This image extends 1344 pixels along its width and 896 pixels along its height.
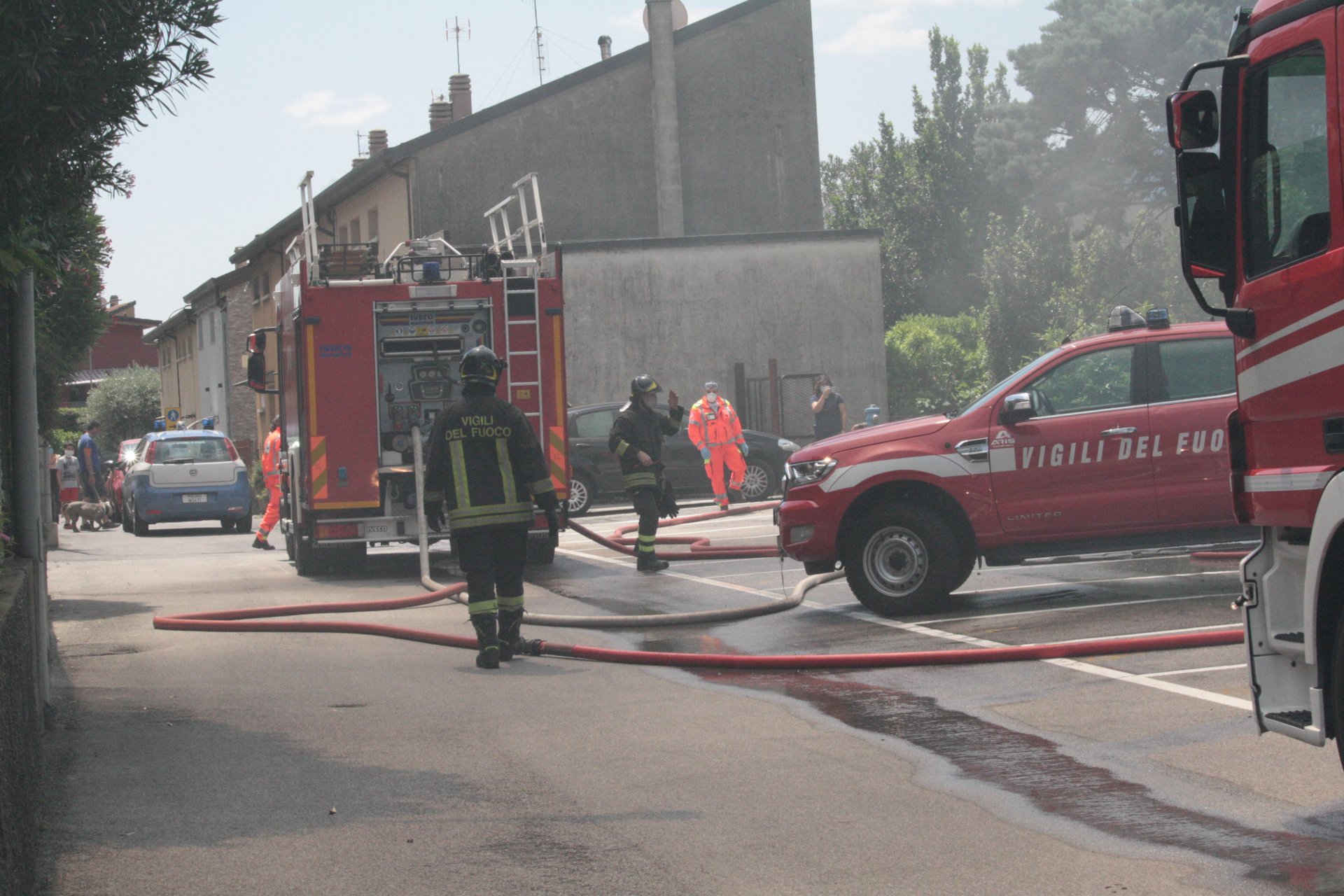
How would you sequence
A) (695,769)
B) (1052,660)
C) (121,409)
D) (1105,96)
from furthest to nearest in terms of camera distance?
(121,409) → (1105,96) → (1052,660) → (695,769)

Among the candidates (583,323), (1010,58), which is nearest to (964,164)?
(1010,58)

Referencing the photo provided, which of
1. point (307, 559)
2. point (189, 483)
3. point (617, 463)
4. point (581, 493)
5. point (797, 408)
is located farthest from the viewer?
point (797, 408)

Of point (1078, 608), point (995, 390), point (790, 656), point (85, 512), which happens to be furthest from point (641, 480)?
point (85, 512)

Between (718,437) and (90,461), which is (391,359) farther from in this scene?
(90,461)

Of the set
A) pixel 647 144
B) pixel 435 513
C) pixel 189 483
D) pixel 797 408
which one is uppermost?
pixel 647 144

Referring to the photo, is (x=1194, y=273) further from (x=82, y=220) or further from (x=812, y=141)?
(x=812, y=141)

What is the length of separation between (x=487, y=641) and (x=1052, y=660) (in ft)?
10.6

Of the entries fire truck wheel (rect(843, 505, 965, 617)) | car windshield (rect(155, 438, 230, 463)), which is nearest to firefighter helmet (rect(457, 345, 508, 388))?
fire truck wheel (rect(843, 505, 965, 617))

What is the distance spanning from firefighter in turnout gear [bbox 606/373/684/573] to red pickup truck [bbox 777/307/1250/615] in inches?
141

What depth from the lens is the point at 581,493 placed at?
2286 centimetres

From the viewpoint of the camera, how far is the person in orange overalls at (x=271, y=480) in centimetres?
1886

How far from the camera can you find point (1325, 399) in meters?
4.62

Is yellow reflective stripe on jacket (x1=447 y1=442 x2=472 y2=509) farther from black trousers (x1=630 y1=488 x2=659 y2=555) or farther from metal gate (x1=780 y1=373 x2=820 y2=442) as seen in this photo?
metal gate (x1=780 y1=373 x2=820 y2=442)

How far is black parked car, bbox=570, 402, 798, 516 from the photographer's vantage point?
23.0m
